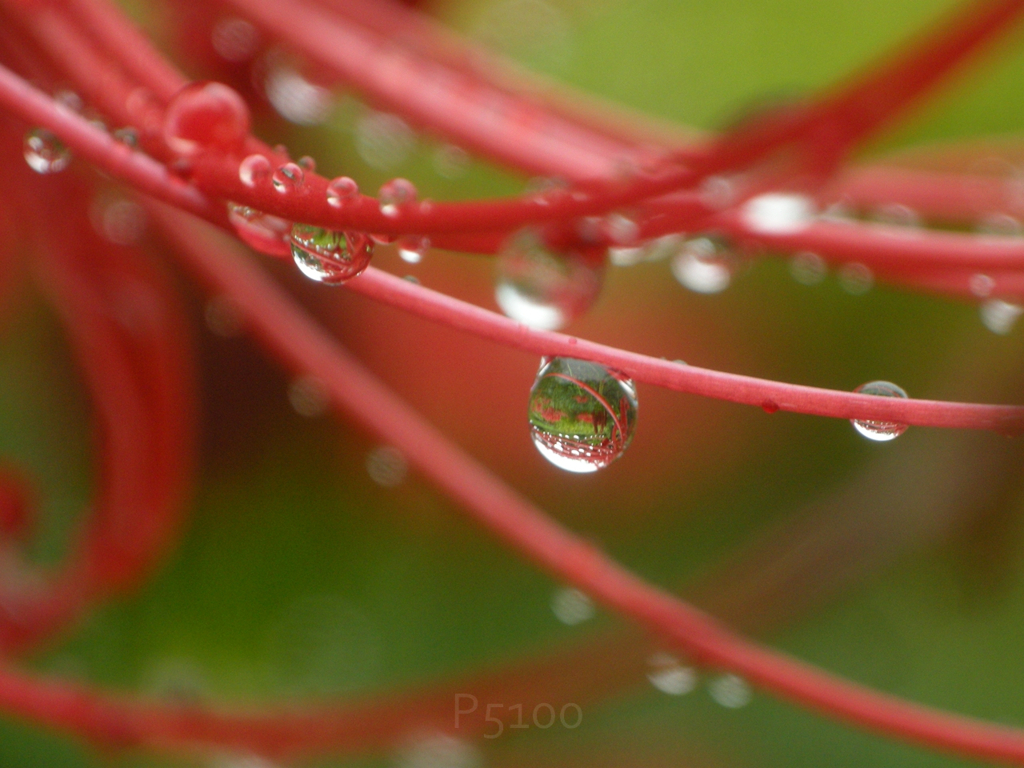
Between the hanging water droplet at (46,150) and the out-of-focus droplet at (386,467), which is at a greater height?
the out-of-focus droplet at (386,467)

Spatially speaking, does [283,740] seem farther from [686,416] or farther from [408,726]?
[686,416]

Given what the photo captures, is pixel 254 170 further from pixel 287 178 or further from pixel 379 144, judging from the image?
pixel 379 144

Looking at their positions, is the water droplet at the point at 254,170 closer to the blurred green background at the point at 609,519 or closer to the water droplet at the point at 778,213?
the water droplet at the point at 778,213

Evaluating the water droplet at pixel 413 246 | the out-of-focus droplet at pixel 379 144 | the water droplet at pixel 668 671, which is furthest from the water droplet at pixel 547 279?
the out-of-focus droplet at pixel 379 144

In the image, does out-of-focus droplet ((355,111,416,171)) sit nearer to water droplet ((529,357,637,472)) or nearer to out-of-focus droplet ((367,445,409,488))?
out-of-focus droplet ((367,445,409,488))

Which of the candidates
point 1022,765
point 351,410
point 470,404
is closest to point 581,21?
point 470,404

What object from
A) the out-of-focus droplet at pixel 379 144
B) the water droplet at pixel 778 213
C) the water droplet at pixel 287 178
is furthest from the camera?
the out-of-focus droplet at pixel 379 144
